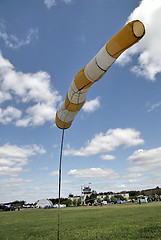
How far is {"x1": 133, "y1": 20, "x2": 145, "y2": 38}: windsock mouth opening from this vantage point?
3.12m

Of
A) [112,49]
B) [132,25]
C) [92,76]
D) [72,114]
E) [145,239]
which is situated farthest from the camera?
[145,239]

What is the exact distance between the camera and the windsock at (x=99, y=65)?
125 inches

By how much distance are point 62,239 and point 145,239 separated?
3.74m

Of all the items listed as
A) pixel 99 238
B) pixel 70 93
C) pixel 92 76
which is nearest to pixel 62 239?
pixel 99 238

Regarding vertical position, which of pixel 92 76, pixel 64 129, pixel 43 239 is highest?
pixel 92 76

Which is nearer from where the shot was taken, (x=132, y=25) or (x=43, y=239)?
(x=132, y=25)

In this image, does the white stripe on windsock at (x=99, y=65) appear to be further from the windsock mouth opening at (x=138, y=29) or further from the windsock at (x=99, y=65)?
the windsock mouth opening at (x=138, y=29)

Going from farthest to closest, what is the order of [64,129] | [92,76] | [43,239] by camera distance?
[43,239], [64,129], [92,76]

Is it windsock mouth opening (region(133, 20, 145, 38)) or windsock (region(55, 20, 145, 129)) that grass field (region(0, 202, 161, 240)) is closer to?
windsock (region(55, 20, 145, 129))

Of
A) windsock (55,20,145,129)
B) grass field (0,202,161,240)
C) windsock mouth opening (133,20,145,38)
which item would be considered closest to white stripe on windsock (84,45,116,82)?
windsock (55,20,145,129)

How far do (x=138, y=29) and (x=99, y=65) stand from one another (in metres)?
0.96

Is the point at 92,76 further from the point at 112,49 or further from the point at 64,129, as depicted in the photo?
the point at 64,129

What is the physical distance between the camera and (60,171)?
18.5 ft

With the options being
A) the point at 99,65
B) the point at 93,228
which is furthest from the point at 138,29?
the point at 93,228
